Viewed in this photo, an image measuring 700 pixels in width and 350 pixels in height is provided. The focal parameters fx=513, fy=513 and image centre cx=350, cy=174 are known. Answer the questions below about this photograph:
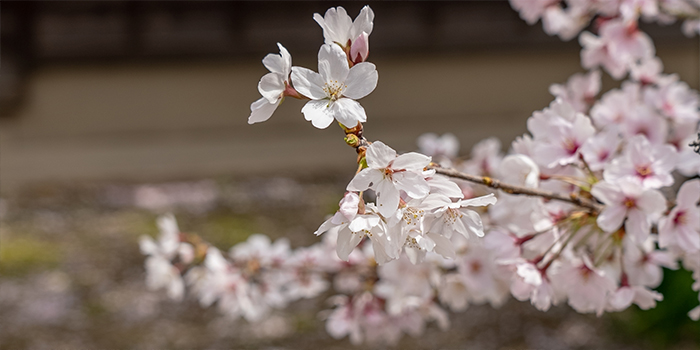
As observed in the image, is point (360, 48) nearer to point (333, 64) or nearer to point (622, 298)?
point (333, 64)

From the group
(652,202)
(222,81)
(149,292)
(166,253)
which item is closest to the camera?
(652,202)

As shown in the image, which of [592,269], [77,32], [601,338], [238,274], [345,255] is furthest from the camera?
[77,32]

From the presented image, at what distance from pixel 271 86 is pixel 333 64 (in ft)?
0.21

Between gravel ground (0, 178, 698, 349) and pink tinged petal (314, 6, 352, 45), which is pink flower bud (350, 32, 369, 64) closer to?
pink tinged petal (314, 6, 352, 45)

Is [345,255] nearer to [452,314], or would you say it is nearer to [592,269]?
[592,269]

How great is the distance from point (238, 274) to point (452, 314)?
1631 millimetres

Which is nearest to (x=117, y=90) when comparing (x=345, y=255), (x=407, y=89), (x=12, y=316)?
(x=12, y=316)

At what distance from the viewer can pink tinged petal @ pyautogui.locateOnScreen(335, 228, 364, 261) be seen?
508 mm

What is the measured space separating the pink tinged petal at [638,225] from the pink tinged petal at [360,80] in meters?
0.34

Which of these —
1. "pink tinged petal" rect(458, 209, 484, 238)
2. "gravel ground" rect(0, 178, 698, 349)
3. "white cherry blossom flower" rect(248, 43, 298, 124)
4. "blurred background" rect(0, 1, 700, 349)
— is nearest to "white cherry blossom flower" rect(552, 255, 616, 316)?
"pink tinged petal" rect(458, 209, 484, 238)

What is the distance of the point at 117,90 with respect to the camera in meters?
3.79

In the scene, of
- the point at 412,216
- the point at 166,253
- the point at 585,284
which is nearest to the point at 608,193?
the point at 585,284

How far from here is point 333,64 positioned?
0.49 m

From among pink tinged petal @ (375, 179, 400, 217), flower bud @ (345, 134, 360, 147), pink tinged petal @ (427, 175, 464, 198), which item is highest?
flower bud @ (345, 134, 360, 147)
